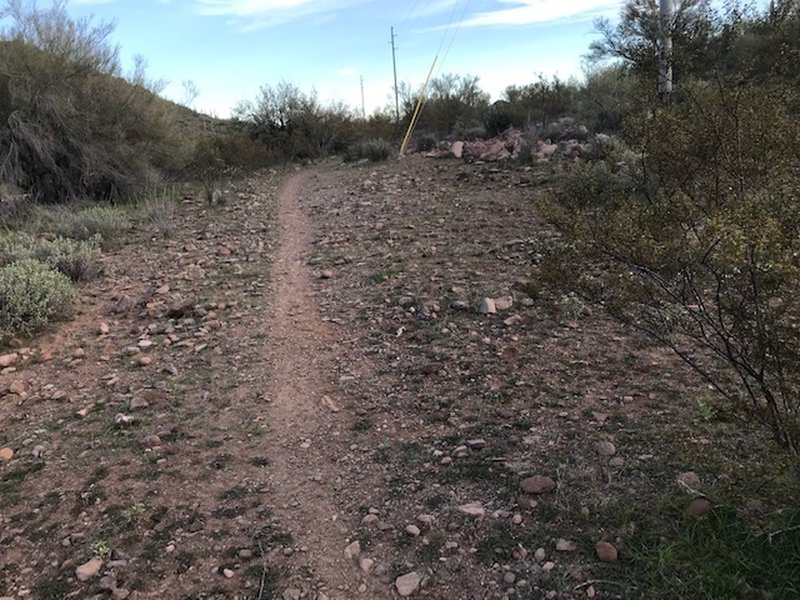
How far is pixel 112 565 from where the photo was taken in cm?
268

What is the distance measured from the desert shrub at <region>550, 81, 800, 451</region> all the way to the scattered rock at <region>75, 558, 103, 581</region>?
2365 mm

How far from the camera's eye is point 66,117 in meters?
12.4

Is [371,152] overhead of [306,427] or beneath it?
overhead

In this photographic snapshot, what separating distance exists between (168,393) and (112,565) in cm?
172

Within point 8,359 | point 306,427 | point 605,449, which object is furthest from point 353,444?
point 8,359

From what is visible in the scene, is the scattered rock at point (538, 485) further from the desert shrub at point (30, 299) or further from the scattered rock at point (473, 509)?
the desert shrub at point (30, 299)

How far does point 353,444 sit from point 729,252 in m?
2.25

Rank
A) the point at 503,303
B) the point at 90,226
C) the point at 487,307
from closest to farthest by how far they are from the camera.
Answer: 1. the point at 487,307
2. the point at 503,303
3. the point at 90,226

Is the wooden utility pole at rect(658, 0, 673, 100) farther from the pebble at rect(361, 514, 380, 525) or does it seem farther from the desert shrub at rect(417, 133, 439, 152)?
the desert shrub at rect(417, 133, 439, 152)

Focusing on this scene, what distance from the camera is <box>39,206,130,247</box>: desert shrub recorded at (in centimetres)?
882

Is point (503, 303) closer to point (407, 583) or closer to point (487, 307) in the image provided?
point (487, 307)

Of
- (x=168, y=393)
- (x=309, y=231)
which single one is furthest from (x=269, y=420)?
(x=309, y=231)

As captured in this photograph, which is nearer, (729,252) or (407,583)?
(729,252)

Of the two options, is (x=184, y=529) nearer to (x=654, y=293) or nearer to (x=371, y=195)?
(x=654, y=293)
